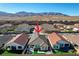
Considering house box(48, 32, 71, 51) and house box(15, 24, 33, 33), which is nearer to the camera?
house box(48, 32, 71, 51)

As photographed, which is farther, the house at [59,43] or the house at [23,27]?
the house at [23,27]

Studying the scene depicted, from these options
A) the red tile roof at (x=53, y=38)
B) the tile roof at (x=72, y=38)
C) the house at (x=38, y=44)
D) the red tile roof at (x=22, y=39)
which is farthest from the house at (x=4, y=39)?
the tile roof at (x=72, y=38)

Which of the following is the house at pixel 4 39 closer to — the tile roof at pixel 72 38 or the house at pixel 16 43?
the house at pixel 16 43

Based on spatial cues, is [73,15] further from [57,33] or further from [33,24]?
[33,24]

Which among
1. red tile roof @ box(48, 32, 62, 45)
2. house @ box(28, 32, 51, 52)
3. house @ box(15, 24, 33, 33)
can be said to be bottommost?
house @ box(28, 32, 51, 52)

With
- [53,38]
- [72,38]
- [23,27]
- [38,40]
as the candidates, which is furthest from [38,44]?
[72,38]

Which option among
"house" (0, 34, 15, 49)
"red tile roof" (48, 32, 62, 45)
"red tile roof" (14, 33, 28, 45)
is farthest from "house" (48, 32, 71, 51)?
"house" (0, 34, 15, 49)

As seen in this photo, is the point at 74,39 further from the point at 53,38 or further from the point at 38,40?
the point at 38,40

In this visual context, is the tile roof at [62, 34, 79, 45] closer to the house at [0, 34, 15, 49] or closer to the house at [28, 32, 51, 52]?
the house at [28, 32, 51, 52]
